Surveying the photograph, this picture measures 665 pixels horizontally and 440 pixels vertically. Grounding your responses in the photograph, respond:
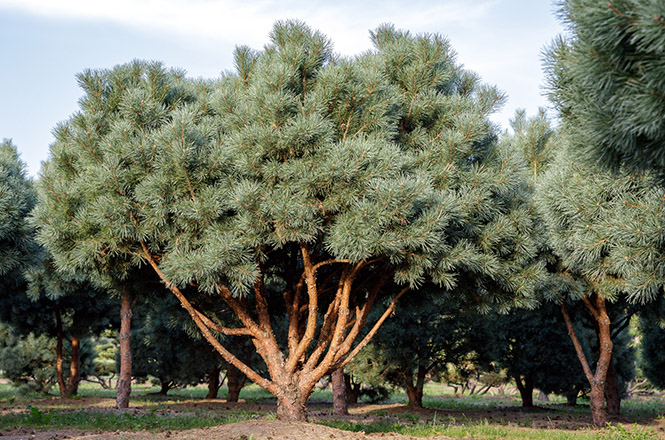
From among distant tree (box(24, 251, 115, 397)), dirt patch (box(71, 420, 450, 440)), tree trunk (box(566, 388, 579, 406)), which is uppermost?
distant tree (box(24, 251, 115, 397))

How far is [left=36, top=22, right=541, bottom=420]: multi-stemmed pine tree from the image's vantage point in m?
6.73

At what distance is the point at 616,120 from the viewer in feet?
12.3

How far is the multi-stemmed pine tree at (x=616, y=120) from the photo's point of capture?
11.0ft

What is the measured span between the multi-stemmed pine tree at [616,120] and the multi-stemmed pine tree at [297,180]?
1367mm

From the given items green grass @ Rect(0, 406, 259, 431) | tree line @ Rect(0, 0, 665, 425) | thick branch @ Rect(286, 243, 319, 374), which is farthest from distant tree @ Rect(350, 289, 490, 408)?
Answer: thick branch @ Rect(286, 243, 319, 374)

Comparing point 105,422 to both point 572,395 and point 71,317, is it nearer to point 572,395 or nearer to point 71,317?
point 71,317

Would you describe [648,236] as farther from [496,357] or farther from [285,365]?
[496,357]

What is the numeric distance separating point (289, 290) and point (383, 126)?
3.45 metres

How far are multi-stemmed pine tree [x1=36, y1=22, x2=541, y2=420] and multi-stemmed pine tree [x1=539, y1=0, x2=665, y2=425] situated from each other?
137 centimetres

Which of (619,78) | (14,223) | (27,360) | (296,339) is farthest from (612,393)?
(27,360)

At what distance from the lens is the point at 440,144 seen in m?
7.75

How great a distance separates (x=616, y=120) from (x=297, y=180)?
401 cm

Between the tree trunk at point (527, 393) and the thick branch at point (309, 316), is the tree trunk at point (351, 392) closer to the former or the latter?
the tree trunk at point (527, 393)

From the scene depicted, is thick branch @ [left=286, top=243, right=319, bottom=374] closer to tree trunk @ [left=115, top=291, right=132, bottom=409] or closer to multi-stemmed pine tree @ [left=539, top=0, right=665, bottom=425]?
multi-stemmed pine tree @ [left=539, top=0, right=665, bottom=425]
